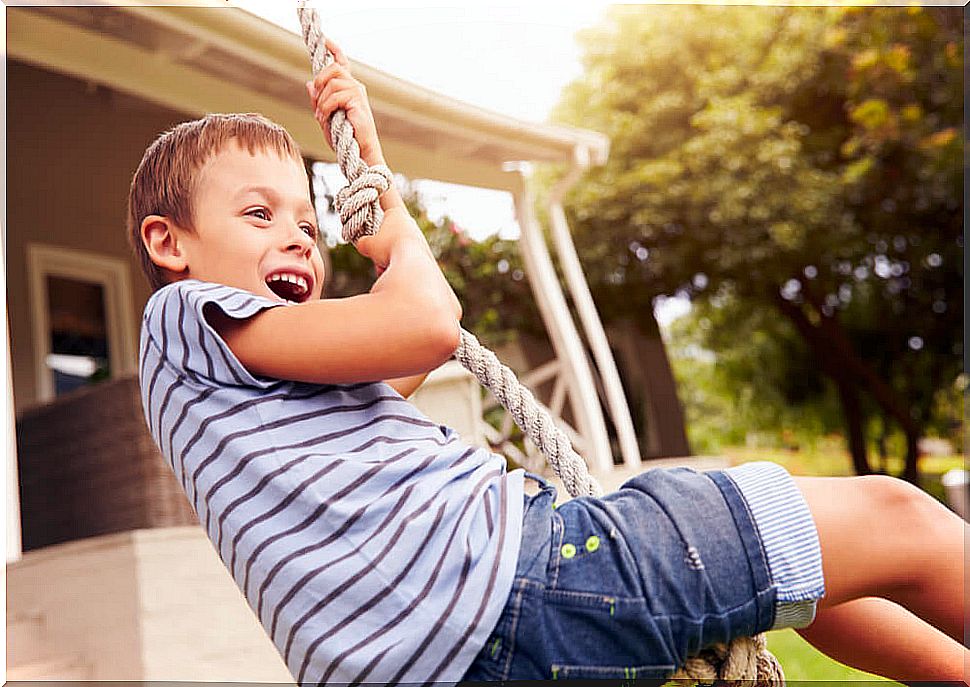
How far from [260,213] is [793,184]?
8.91 metres

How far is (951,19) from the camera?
7852mm

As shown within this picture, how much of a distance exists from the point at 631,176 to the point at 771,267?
157 cm

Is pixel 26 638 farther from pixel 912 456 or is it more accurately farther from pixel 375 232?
pixel 912 456

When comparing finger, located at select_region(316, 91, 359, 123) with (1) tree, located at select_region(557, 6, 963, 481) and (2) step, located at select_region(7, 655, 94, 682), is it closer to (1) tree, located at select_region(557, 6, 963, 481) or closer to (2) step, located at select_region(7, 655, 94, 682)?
(2) step, located at select_region(7, 655, 94, 682)

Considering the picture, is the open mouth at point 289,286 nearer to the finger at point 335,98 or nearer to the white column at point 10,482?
the finger at point 335,98

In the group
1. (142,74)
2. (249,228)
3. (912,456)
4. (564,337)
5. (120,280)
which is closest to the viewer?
(249,228)

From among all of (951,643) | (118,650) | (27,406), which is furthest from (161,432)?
(27,406)

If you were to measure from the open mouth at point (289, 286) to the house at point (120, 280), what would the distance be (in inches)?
80.7

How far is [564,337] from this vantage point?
5082mm

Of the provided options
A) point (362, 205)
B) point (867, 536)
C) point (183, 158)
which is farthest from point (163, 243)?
point (867, 536)

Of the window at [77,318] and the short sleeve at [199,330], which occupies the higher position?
the window at [77,318]

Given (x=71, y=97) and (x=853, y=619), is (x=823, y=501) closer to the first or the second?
(x=853, y=619)

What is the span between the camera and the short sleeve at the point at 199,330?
3.05 feet

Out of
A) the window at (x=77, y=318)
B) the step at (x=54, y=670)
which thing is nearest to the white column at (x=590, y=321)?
the window at (x=77, y=318)
